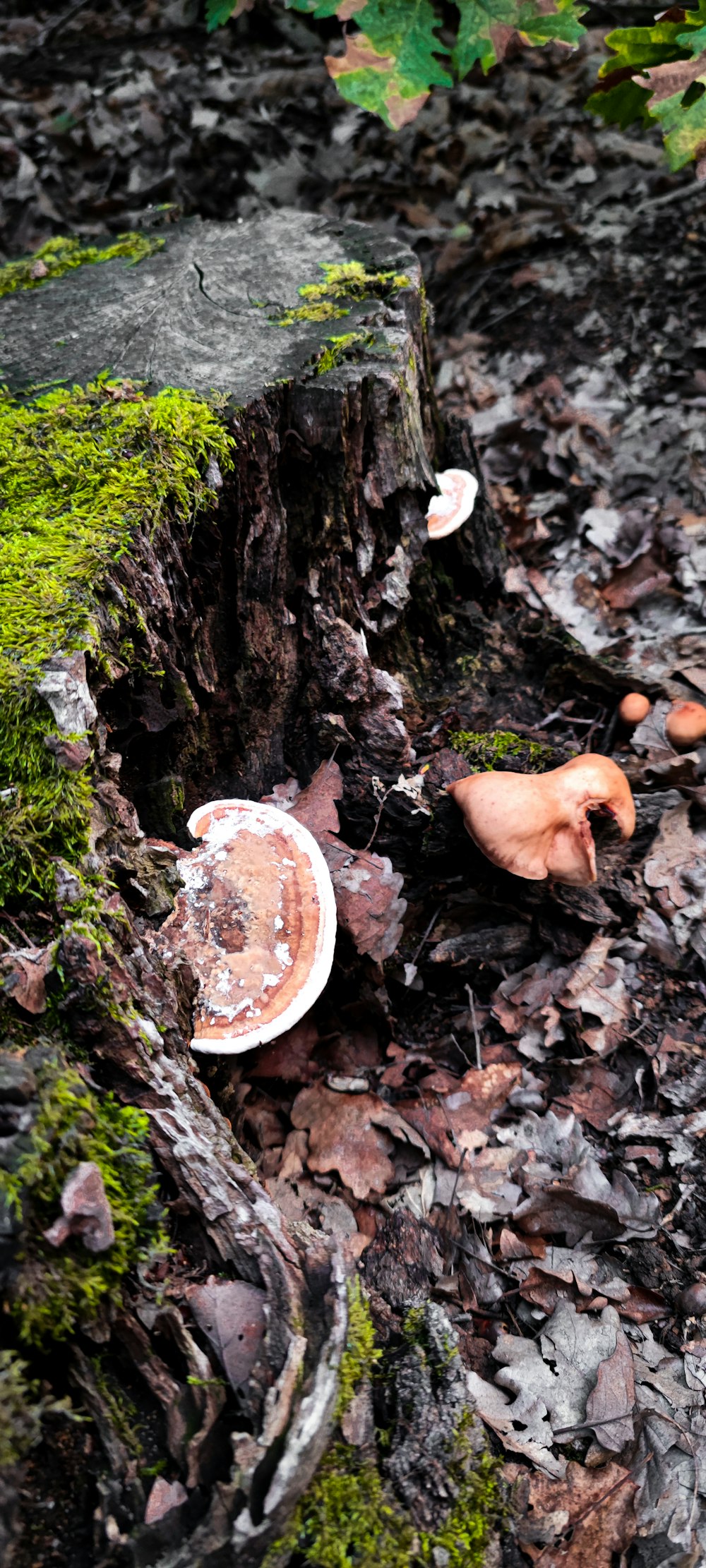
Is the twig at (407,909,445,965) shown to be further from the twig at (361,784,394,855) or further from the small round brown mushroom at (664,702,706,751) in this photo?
the small round brown mushroom at (664,702,706,751)

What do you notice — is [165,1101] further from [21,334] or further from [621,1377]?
[21,334]

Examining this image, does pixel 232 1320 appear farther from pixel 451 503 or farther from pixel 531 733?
pixel 451 503

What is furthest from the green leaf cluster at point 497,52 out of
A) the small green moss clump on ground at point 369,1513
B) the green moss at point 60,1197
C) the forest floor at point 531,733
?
the small green moss clump on ground at point 369,1513

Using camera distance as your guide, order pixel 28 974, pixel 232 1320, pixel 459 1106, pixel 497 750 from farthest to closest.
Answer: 1. pixel 497 750
2. pixel 459 1106
3. pixel 28 974
4. pixel 232 1320

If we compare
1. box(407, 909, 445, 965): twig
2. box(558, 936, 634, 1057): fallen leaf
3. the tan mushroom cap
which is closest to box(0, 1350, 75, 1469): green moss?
the tan mushroom cap

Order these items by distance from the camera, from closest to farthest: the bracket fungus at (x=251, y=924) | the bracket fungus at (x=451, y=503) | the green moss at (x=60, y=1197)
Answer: the green moss at (x=60, y=1197) → the bracket fungus at (x=251, y=924) → the bracket fungus at (x=451, y=503)

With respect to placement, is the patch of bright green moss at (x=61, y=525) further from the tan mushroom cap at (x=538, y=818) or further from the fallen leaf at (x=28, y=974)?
the tan mushroom cap at (x=538, y=818)

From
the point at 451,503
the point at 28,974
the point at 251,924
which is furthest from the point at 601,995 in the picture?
the point at 451,503
